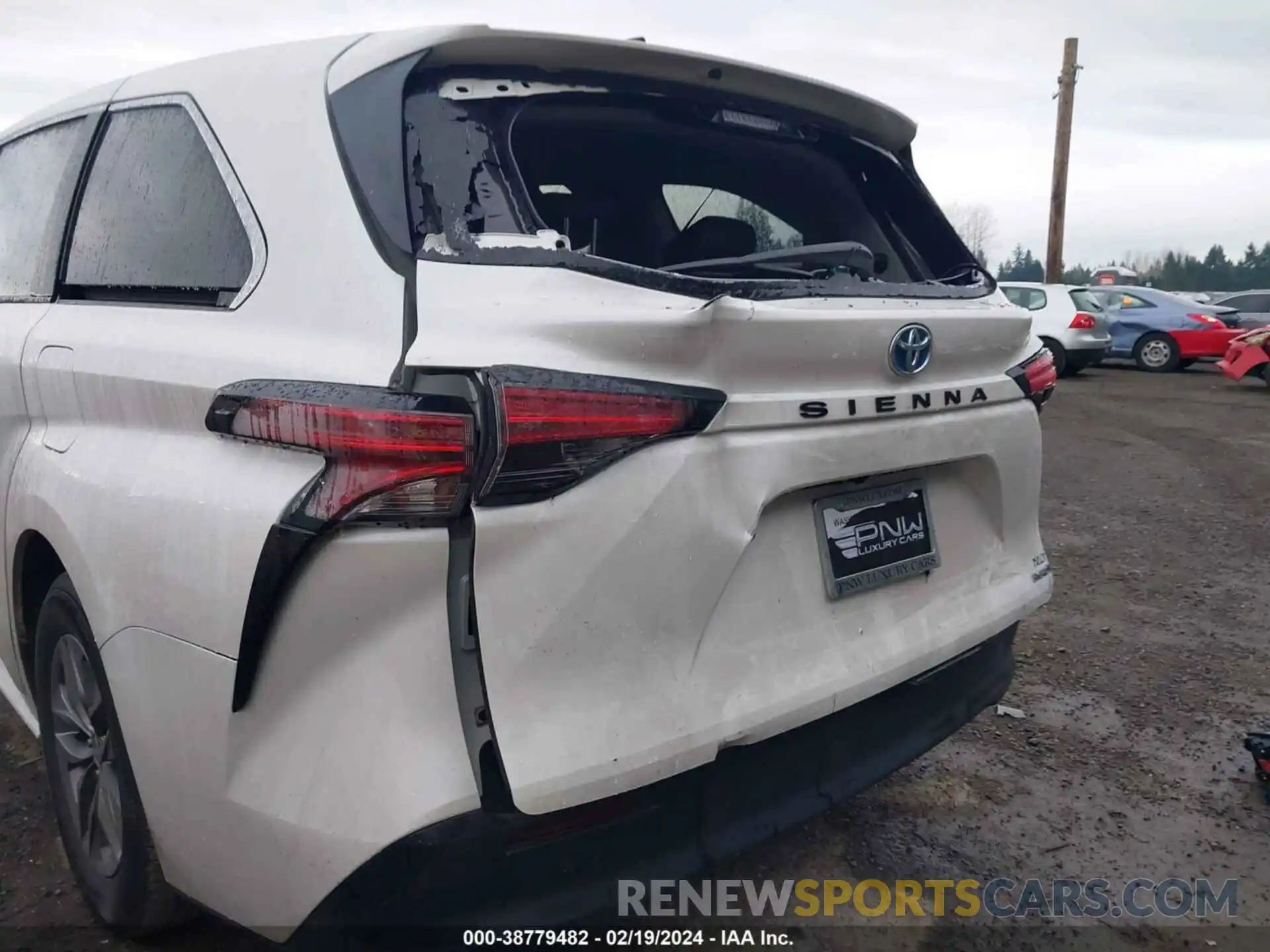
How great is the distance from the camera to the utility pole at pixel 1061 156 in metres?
20.8

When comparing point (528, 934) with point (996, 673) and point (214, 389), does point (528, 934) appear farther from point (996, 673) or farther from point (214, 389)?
point (996, 673)

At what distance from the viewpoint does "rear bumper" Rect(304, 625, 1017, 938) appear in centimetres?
153

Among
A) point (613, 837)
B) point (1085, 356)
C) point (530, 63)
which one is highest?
point (530, 63)

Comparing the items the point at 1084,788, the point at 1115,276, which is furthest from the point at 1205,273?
the point at 1084,788

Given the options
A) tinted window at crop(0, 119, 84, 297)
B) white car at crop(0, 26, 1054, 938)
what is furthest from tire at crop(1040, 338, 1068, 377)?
tinted window at crop(0, 119, 84, 297)

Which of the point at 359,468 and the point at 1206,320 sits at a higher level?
the point at 359,468

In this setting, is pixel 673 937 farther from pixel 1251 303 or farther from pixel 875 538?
pixel 1251 303

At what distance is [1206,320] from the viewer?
16.1 meters

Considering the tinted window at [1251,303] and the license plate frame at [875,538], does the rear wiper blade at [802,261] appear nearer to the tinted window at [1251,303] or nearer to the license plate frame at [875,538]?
the license plate frame at [875,538]

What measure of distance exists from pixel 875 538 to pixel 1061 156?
72.1 ft

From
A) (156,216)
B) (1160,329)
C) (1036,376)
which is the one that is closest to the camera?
(156,216)

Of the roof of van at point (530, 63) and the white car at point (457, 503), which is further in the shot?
the roof of van at point (530, 63)

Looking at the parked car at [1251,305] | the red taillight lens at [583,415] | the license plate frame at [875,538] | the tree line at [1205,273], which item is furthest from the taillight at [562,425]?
the tree line at [1205,273]

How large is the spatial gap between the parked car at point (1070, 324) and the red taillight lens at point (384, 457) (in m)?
14.6
